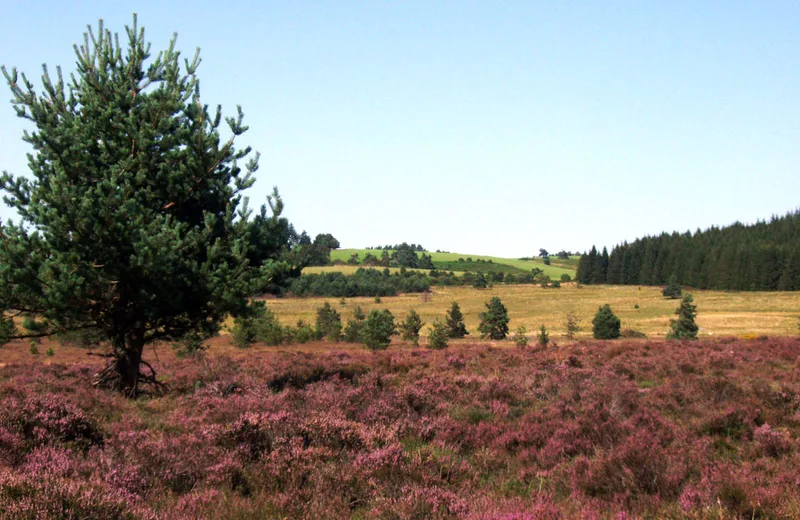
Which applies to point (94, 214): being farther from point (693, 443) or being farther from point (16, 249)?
point (693, 443)

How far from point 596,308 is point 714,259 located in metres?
61.9

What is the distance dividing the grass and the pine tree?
41.6m

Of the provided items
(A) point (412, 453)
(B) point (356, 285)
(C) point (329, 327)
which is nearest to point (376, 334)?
(C) point (329, 327)

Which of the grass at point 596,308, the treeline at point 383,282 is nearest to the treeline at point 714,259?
the treeline at point 383,282

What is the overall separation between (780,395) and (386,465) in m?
6.70

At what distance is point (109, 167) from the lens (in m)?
10.6

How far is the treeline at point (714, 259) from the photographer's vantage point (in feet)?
384

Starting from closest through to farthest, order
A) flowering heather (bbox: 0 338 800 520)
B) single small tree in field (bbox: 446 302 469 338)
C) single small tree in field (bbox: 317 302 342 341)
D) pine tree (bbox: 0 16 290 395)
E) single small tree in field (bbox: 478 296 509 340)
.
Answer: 1. flowering heather (bbox: 0 338 800 520)
2. pine tree (bbox: 0 16 290 395)
3. single small tree in field (bbox: 317 302 342 341)
4. single small tree in field (bbox: 478 296 509 340)
5. single small tree in field (bbox: 446 302 469 338)

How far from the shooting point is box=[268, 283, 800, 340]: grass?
58.1 m

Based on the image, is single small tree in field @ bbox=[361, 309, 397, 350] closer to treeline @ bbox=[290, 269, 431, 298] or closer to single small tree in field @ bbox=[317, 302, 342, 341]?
single small tree in field @ bbox=[317, 302, 342, 341]

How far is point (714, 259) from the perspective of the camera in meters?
129

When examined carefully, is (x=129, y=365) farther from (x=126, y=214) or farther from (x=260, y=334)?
(x=260, y=334)

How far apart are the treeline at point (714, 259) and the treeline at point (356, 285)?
56.6m

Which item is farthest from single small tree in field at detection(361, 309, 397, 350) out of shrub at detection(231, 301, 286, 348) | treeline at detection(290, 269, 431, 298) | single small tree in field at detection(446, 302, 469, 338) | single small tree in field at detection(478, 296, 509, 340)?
treeline at detection(290, 269, 431, 298)
